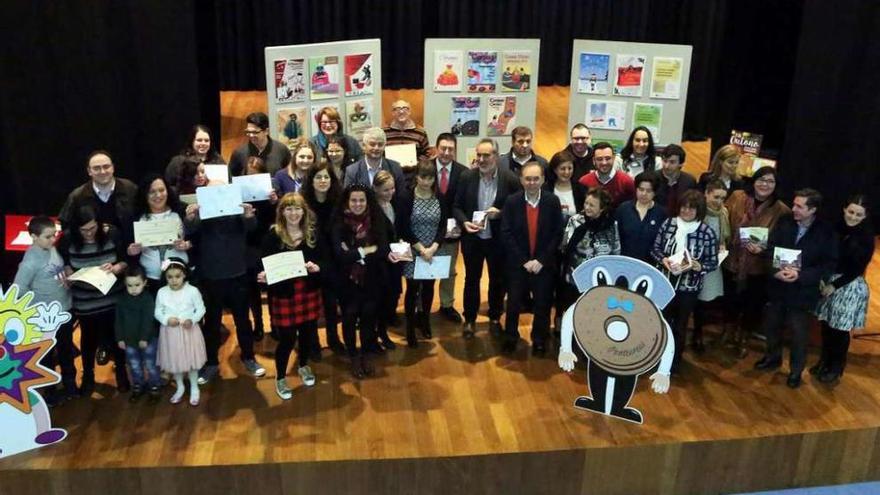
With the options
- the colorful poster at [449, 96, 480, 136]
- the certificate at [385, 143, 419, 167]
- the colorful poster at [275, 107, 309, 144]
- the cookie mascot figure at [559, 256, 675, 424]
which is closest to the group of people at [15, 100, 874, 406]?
the cookie mascot figure at [559, 256, 675, 424]

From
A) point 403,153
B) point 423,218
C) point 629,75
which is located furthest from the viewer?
point 629,75

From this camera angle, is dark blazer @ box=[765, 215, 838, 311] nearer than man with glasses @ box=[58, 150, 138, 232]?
No

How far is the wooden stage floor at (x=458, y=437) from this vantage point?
14.7 feet

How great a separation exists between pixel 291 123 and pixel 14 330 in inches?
115

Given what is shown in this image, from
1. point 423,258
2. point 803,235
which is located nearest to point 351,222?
point 423,258

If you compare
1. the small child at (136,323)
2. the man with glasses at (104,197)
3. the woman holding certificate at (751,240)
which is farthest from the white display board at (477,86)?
the small child at (136,323)

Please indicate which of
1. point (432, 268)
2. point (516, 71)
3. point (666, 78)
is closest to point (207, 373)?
point (432, 268)

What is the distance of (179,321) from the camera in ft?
15.4

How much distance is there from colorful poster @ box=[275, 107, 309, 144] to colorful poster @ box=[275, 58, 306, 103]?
8 cm

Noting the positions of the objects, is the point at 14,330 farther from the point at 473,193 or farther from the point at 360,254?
the point at 473,193

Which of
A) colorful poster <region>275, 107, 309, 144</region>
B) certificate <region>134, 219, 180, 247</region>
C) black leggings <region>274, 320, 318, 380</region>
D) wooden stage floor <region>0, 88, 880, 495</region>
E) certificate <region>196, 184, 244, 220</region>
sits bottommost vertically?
wooden stage floor <region>0, 88, 880, 495</region>

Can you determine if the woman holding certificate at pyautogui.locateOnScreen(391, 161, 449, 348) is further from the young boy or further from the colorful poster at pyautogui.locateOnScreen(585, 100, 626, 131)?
the colorful poster at pyautogui.locateOnScreen(585, 100, 626, 131)

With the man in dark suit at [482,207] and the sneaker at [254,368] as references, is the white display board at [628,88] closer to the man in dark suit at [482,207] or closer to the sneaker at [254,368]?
the man in dark suit at [482,207]

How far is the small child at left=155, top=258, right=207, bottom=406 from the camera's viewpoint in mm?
4676
